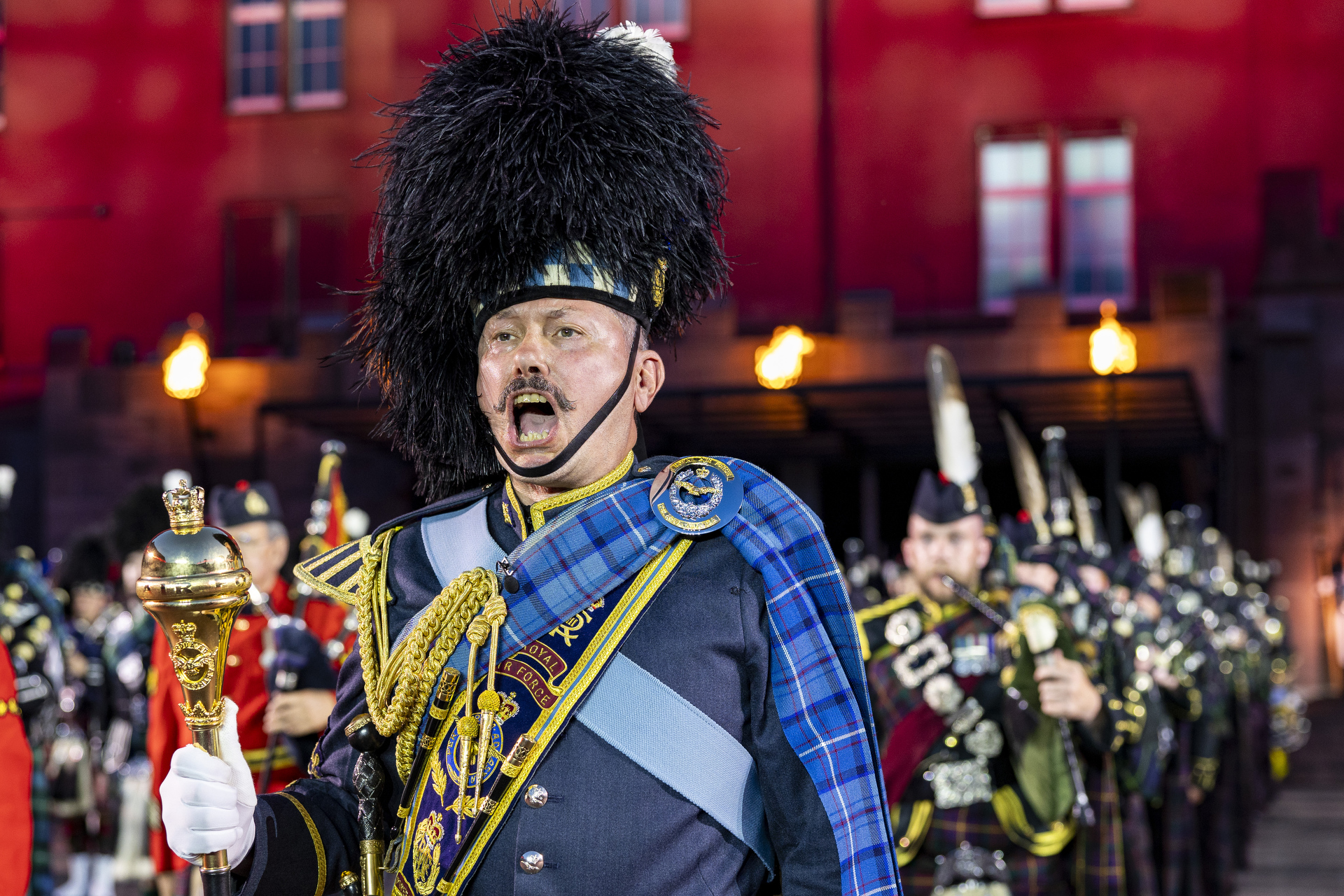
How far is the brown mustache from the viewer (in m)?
2.84

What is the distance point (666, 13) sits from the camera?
2309 centimetres

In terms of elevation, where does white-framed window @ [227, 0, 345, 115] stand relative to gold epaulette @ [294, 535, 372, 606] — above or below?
above

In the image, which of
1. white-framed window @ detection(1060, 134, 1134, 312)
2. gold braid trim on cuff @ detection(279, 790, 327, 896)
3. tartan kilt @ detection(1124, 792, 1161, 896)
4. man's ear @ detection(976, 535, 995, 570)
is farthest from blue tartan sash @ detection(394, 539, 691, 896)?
white-framed window @ detection(1060, 134, 1134, 312)

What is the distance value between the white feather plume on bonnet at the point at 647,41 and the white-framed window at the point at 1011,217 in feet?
63.7

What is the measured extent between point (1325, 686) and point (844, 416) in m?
7.41

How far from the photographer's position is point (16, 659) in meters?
8.45

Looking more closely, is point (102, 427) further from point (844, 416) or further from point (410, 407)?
point (410, 407)

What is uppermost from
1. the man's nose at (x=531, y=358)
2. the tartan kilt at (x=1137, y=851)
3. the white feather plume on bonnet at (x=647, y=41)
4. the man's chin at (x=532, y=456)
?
the white feather plume on bonnet at (x=647, y=41)

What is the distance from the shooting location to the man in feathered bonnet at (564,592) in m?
2.64

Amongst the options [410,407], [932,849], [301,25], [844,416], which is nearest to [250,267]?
[301,25]

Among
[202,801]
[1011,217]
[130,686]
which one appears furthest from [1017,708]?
[1011,217]

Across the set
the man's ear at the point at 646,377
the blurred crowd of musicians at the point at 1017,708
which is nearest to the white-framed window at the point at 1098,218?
the blurred crowd of musicians at the point at 1017,708

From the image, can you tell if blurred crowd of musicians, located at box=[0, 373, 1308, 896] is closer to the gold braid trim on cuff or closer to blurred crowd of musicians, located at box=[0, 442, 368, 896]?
blurred crowd of musicians, located at box=[0, 442, 368, 896]

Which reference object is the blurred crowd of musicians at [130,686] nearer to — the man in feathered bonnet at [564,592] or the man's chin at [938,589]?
the man in feathered bonnet at [564,592]
